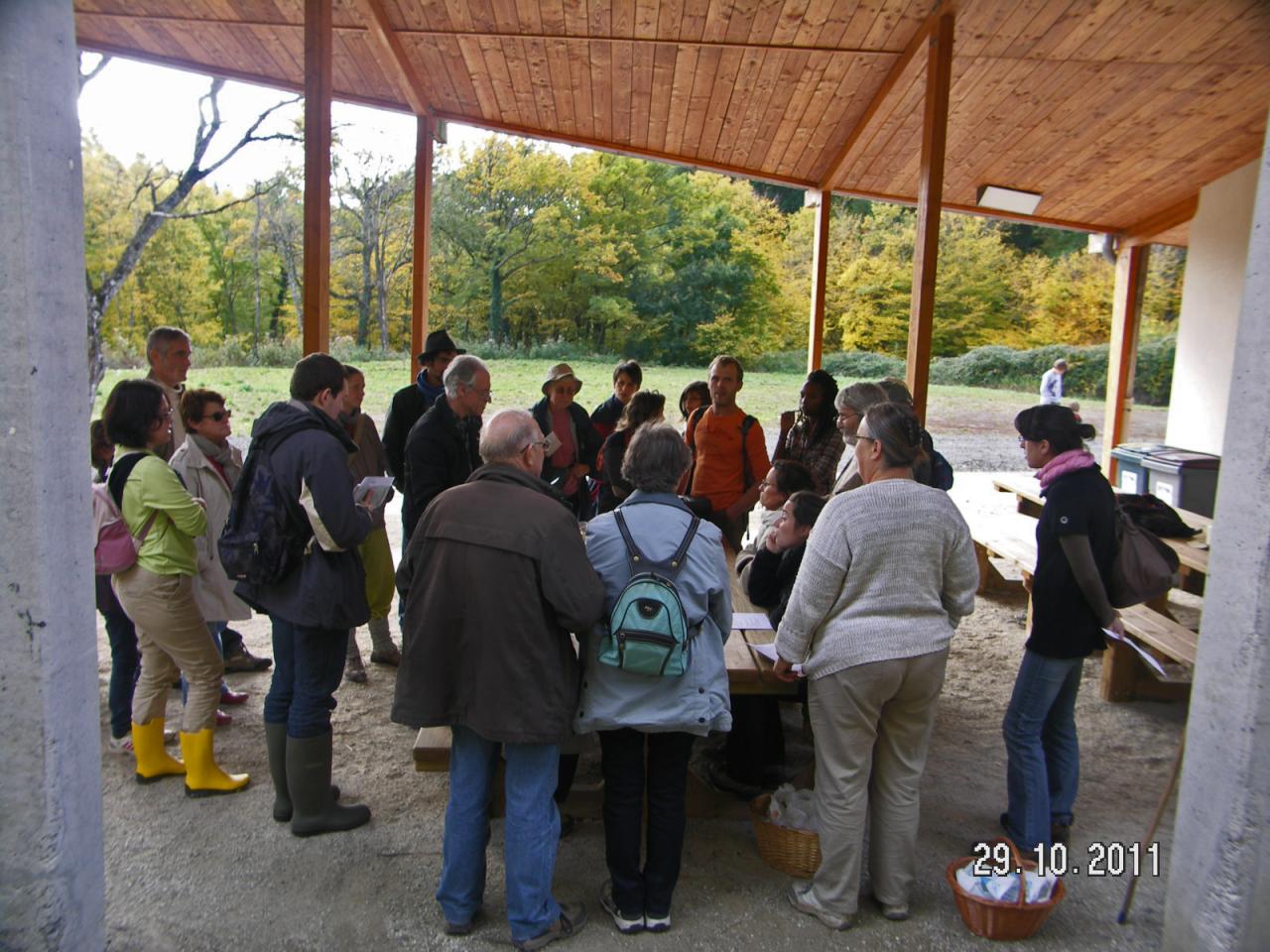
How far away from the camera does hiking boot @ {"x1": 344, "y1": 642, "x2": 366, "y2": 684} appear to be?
4797 mm

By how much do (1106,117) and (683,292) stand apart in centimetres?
1591

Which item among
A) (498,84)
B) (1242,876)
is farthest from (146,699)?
(498,84)

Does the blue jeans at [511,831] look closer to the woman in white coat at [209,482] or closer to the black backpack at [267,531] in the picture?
the black backpack at [267,531]

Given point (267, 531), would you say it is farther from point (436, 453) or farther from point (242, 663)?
point (242, 663)

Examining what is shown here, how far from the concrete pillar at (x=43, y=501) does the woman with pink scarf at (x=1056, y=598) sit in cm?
275

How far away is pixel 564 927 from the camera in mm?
2760

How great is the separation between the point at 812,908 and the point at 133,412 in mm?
2910

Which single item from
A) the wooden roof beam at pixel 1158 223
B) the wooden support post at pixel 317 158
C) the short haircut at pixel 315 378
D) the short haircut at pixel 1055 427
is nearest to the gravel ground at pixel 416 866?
the short haircut at pixel 1055 427

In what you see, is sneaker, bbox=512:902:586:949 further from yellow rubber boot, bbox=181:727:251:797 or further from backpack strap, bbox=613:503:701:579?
yellow rubber boot, bbox=181:727:251:797

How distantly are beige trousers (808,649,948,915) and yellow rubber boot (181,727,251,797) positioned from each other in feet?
7.57

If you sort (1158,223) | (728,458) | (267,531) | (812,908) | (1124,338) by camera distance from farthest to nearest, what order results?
(1124,338)
(1158,223)
(728,458)
(267,531)
(812,908)

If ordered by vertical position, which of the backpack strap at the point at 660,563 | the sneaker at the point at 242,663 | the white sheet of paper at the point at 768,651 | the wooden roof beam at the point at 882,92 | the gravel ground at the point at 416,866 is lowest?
the gravel ground at the point at 416,866

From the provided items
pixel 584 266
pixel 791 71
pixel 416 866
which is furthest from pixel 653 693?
pixel 584 266

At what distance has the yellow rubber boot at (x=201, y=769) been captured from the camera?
11.7ft
